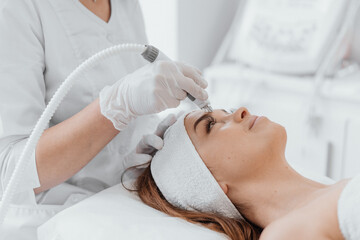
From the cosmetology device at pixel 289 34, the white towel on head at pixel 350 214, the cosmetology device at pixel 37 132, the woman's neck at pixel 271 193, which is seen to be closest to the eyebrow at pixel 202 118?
the woman's neck at pixel 271 193

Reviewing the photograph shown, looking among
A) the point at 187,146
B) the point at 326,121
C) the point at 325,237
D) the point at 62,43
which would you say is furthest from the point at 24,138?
the point at 326,121

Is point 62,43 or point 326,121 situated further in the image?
point 326,121

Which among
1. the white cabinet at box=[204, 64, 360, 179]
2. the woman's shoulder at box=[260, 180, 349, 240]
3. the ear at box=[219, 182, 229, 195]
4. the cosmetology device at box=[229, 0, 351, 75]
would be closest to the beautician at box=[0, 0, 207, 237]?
the ear at box=[219, 182, 229, 195]

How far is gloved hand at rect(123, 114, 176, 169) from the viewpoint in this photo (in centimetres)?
132

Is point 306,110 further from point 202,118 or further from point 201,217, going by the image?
point 201,217

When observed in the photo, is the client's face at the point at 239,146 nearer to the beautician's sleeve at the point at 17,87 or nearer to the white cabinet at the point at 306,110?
the beautician's sleeve at the point at 17,87

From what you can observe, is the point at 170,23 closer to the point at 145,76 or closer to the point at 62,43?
the point at 62,43

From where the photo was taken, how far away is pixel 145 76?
1117 mm

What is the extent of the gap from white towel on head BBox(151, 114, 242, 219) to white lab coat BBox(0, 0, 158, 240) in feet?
0.73

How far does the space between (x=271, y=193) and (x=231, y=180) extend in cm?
11

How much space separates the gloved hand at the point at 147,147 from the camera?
4.32 ft

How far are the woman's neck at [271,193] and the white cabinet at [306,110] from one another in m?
1.11

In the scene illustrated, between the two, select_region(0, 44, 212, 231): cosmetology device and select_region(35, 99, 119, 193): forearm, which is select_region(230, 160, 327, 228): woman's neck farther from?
select_region(0, 44, 212, 231): cosmetology device

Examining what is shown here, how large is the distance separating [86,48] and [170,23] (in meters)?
1.55
